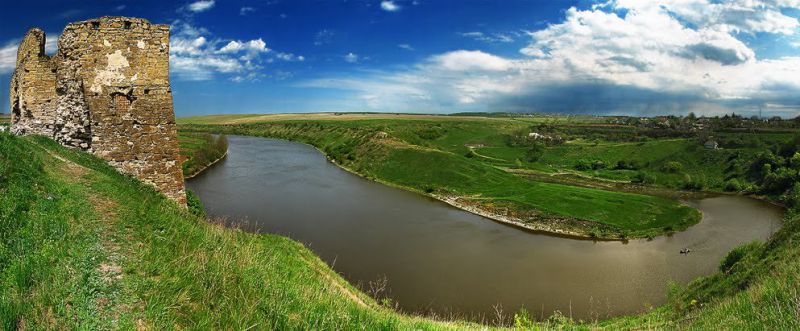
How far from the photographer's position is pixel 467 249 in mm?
31703

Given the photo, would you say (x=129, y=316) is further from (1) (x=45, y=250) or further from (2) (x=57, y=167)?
(2) (x=57, y=167)

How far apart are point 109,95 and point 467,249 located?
25.9m

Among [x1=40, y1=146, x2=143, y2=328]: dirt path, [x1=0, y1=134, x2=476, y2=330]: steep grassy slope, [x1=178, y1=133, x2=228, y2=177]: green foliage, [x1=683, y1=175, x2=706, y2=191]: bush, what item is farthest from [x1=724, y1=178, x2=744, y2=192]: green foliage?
[x1=178, y1=133, x2=228, y2=177]: green foliage

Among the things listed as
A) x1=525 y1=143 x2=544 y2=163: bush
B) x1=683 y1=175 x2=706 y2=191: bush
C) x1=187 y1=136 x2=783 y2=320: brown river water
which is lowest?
x1=187 y1=136 x2=783 y2=320: brown river water

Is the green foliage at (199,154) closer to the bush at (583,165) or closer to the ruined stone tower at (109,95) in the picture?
the ruined stone tower at (109,95)

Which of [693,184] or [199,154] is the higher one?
[199,154]

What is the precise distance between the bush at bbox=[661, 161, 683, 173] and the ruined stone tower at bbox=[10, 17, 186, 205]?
75.0m

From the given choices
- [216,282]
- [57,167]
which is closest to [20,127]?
[57,167]

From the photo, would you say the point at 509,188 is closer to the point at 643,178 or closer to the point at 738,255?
the point at 643,178

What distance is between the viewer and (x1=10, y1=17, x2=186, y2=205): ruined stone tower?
36.9 ft

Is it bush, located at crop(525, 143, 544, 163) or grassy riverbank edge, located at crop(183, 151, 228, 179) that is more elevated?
bush, located at crop(525, 143, 544, 163)

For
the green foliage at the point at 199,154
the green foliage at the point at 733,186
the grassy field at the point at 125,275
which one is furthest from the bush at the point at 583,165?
the grassy field at the point at 125,275

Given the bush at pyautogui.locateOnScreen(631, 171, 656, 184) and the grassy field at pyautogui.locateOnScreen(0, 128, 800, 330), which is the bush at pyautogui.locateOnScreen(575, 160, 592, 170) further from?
the grassy field at pyautogui.locateOnScreen(0, 128, 800, 330)

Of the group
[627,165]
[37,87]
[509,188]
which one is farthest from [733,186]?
[37,87]
